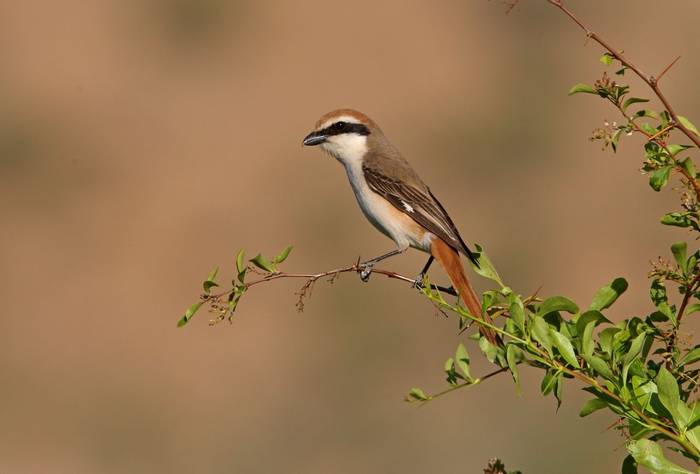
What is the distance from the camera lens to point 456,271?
4988mm

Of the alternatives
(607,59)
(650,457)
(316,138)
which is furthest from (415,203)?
(650,457)

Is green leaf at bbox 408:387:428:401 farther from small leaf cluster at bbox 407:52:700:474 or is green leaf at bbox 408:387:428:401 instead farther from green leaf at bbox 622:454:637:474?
green leaf at bbox 622:454:637:474

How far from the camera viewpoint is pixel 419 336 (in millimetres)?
15195

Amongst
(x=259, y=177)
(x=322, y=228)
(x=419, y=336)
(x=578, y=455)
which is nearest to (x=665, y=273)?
(x=578, y=455)

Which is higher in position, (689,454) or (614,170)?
(614,170)

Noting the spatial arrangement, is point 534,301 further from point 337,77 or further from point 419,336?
point 337,77

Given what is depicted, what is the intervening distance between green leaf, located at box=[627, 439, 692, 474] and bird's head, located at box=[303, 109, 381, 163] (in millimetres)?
4167

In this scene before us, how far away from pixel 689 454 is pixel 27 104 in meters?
18.9

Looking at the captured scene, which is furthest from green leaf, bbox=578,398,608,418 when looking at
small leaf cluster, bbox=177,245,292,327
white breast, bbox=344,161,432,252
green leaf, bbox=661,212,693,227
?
white breast, bbox=344,161,432,252

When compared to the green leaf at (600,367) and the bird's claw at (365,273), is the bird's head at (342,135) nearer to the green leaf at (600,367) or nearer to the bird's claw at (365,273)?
the bird's claw at (365,273)

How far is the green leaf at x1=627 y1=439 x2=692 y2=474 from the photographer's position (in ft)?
6.38

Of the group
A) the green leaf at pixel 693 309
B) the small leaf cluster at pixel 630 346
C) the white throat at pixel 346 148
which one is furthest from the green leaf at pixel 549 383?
the white throat at pixel 346 148

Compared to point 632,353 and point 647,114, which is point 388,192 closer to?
point 647,114

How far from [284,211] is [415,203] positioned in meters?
12.5
